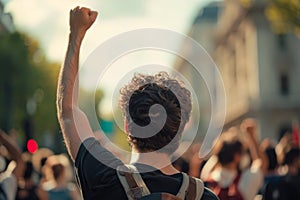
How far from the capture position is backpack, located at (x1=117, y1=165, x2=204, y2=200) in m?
2.75

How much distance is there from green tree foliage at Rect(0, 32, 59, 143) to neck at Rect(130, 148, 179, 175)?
3597 centimetres

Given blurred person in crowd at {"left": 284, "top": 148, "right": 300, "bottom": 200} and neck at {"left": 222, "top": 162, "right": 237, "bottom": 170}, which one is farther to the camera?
neck at {"left": 222, "top": 162, "right": 237, "bottom": 170}

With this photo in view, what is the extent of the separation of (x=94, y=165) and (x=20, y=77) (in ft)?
136

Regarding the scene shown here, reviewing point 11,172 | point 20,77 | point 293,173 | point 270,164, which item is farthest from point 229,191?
point 20,77

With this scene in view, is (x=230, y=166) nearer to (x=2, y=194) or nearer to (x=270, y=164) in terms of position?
(x=270, y=164)

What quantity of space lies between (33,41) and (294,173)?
42.3 meters

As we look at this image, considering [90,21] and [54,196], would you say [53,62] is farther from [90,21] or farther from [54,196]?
[90,21]

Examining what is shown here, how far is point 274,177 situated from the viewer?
273 inches

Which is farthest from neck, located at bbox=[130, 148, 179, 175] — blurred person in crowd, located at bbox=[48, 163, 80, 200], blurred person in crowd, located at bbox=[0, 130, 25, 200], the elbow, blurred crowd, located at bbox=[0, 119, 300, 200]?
blurred person in crowd, located at bbox=[48, 163, 80, 200]

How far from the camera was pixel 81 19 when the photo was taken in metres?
2.95

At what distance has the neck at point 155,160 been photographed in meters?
2.93

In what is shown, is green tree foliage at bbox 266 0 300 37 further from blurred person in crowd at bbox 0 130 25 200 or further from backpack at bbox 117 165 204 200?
backpack at bbox 117 165 204 200

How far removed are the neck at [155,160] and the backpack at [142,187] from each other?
0.20 feet

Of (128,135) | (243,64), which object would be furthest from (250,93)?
(128,135)
